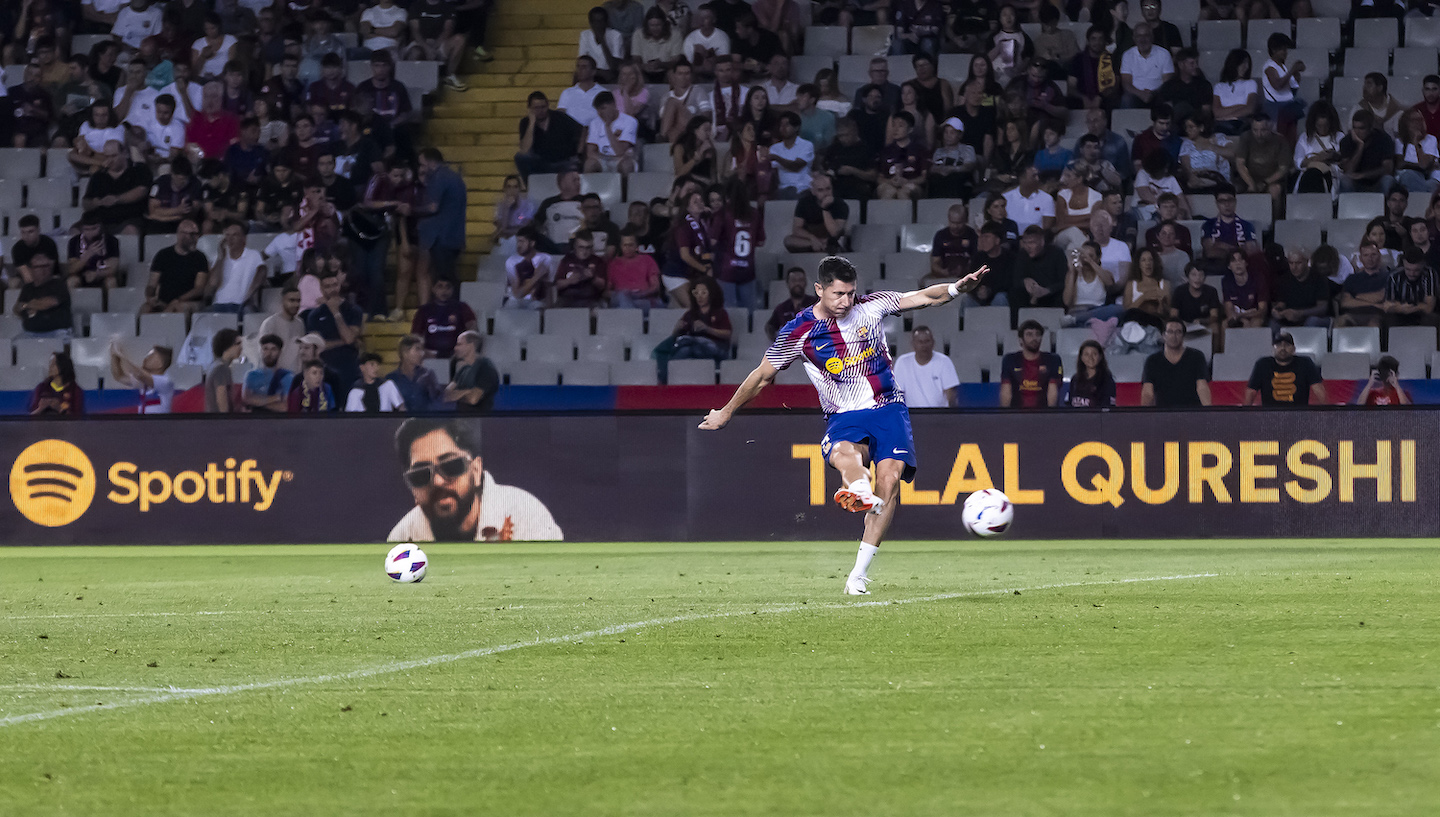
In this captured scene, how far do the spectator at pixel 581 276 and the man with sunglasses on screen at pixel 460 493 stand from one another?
10.8 feet

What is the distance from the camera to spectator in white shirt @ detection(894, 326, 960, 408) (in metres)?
19.0

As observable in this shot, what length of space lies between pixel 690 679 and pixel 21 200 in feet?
65.9

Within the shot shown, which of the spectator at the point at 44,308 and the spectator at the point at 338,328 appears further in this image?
the spectator at the point at 44,308

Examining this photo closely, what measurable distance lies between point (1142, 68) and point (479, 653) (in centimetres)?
1647

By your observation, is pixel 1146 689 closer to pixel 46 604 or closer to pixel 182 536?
pixel 46 604

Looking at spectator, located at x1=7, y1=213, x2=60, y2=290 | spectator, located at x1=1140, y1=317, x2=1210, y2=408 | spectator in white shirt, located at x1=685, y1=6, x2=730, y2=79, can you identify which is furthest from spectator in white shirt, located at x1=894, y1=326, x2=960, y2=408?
spectator, located at x1=7, y1=213, x2=60, y2=290

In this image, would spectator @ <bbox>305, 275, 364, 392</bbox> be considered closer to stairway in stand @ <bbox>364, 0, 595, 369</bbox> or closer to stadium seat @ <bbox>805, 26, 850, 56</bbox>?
stairway in stand @ <bbox>364, 0, 595, 369</bbox>

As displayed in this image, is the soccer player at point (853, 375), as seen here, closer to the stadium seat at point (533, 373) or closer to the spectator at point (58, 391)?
the stadium seat at point (533, 373)

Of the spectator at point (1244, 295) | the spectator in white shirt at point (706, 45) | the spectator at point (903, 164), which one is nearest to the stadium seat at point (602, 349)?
the spectator at point (903, 164)

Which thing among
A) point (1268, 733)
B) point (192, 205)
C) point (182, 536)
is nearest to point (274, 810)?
point (1268, 733)

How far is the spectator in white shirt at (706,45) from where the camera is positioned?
23.2 metres

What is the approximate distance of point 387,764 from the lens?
5.27 metres

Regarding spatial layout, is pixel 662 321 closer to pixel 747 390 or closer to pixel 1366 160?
pixel 1366 160

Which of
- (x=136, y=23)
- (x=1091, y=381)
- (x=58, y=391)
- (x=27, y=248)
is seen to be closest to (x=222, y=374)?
(x=58, y=391)
